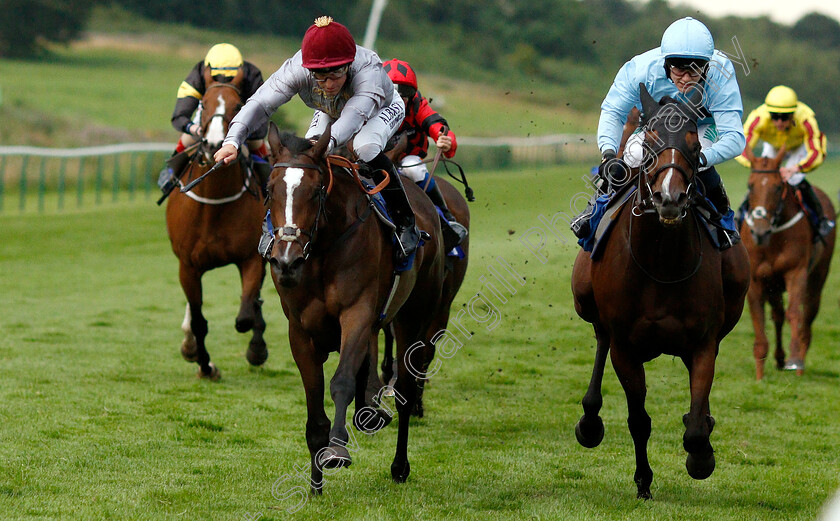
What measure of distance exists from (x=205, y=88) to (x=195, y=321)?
1838 mm

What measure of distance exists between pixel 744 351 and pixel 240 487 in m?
7.00

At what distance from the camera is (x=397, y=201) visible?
18.4 ft

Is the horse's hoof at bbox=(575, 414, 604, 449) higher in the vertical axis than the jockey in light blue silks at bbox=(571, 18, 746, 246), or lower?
Answer: lower

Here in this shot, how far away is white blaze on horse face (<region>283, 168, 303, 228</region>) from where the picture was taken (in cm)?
467

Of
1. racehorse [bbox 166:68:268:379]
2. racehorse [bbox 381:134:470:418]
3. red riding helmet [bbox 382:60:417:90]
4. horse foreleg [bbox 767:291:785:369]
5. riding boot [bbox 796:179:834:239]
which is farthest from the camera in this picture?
riding boot [bbox 796:179:834:239]

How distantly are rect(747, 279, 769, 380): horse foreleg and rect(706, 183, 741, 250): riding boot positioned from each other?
13.7ft

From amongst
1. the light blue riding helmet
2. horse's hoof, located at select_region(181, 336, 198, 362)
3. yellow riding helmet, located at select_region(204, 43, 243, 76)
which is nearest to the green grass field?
horse's hoof, located at select_region(181, 336, 198, 362)

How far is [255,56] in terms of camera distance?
4941 cm

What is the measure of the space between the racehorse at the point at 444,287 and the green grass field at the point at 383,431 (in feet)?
1.21

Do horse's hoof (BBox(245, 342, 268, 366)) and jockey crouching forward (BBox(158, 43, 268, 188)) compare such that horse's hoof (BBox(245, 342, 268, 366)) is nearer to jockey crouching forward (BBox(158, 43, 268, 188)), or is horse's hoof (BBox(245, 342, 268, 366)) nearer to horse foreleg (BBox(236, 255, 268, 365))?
horse foreleg (BBox(236, 255, 268, 365))

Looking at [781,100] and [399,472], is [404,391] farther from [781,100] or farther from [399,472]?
[781,100]

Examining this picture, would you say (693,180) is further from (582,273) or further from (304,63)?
(304,63)

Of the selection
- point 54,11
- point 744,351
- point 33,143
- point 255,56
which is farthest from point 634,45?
point 744,351

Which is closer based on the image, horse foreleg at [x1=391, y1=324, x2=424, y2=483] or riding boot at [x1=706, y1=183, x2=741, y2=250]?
riding boot at [x1=706, y1=183, x2=741, y2=250]
